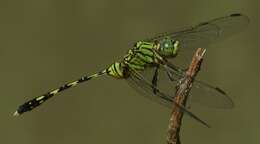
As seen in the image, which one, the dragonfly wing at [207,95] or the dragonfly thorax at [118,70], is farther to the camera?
the dragonfly thorax at [118,70]

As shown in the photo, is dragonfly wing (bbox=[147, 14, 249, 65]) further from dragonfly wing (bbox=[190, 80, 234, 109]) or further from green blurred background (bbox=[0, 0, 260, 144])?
green blurred background (bbox=[0, 0, 260, 144])

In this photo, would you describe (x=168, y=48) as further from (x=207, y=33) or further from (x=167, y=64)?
(x=207, y=33)

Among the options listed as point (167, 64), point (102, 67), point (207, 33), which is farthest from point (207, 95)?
point (102, 67)

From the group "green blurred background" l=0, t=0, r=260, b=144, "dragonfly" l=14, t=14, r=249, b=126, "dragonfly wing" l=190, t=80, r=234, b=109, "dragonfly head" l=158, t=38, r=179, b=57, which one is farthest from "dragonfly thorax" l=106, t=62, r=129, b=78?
"green blurred background" l=0, t=0, r=260, b=144

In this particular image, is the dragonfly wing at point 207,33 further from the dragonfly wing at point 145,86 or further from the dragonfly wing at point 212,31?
the dragonfly wing at point 145,86

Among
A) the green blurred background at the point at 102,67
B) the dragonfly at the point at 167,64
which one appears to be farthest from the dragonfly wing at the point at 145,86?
the green blurred background at the point at 102,67

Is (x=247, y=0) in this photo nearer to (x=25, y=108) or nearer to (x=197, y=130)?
(x=197, y=130)
